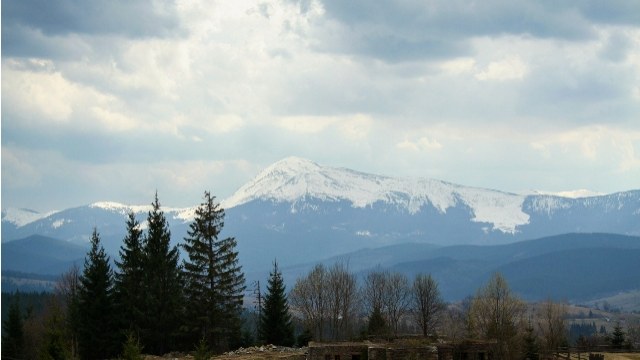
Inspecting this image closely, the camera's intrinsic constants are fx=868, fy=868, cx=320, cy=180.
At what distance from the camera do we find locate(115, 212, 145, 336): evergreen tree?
3196 inches

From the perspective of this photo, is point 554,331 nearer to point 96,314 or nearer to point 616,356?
point 616,356

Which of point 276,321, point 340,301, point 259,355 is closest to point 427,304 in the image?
point 340,301

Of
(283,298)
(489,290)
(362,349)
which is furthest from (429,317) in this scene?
(362,349)

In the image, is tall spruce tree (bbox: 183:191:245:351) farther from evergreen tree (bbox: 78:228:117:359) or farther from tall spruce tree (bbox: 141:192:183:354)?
evergreen tree (bbox: 78:228:117:359)

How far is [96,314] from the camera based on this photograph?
80.8m

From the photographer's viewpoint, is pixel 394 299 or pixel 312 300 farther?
pixel 394 299

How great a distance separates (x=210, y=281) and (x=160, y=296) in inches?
196

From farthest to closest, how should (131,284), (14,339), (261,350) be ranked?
(14,339) → (131,284) → (261,350)

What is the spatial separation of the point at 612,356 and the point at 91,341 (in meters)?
52.3

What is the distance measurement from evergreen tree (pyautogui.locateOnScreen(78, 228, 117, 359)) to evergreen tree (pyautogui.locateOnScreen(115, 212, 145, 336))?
108 centimetres

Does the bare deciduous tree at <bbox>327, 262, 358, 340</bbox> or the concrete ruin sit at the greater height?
the bare deciduous tree at <bbox>327, 262, 358, 340</bbox>

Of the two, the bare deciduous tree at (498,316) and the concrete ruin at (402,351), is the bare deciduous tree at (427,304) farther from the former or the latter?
the concrete ruin at (402,351)

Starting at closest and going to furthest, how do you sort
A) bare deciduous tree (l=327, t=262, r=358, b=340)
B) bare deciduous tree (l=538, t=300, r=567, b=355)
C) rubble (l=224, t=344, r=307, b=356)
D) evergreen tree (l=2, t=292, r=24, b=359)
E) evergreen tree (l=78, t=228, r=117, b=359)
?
rubble (l=224, t=344, r=307, b=356) → evergreen tree (l=78, t=228, r=117, b=359) → bare deciduous tree (l=538, t=300, r=567, b=355) → evergreen tree (l=2, t=292, r=24, b=359) → bare deciduous tree (l=327, t=262, r=358, b=340)

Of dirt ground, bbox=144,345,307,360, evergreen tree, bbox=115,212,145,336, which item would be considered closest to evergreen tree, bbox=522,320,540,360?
dirt ground, bbox=144,345,307,360
